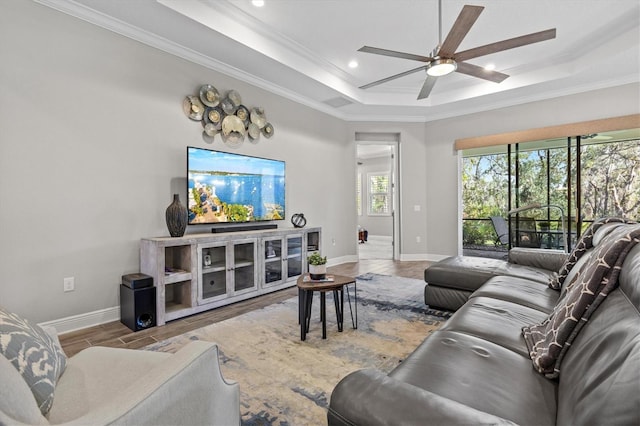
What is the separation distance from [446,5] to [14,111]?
4.06m

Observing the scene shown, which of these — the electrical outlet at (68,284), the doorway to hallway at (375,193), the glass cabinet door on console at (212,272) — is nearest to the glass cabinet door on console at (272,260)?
the glass cabinet door on console at (212,272)

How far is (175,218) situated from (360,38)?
10.0 ft

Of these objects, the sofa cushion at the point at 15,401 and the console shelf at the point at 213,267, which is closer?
the sofa cushion at the point at 15,401

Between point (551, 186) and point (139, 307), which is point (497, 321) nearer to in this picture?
point (139, 307)

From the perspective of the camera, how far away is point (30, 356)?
0.93 metres

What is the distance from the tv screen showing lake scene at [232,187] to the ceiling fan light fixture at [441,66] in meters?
2.37

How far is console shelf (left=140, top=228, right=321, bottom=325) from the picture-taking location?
9.61 feet

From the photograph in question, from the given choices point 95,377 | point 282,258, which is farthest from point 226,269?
point 95,377

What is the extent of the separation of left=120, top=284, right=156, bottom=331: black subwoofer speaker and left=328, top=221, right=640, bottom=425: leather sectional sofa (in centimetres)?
246

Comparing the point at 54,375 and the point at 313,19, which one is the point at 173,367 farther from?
the point at 313,19

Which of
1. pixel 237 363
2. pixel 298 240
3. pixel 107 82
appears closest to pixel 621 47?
pixel 298 240

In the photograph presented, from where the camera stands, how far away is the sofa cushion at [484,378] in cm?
95

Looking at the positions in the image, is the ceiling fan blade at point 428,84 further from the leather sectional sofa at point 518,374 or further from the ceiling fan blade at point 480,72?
the leather sectional sofa at point 518,374

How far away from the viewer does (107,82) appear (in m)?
2.95
